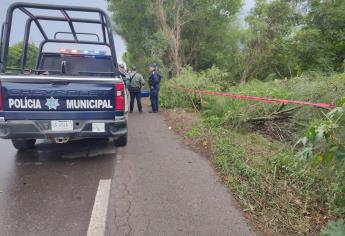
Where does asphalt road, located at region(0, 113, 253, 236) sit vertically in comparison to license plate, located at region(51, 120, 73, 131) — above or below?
below

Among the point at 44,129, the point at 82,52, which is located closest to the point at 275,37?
the point at 82,52

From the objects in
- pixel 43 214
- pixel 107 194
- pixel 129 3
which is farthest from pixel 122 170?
pixel 129 3

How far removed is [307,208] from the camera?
392cm

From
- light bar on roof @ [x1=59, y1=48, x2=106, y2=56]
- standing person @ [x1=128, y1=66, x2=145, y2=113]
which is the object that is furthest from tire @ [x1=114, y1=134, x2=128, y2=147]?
standing person @ [x1=128, y1=66, x2=145, y2=113]

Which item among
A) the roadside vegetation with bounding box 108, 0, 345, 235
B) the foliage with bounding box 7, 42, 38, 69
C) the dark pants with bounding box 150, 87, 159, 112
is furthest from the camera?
the dark pants with bounding box 150, 87, 159, 112

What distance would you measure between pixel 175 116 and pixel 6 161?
215 inches

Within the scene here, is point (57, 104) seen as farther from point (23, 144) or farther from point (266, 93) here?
point (266, 93)

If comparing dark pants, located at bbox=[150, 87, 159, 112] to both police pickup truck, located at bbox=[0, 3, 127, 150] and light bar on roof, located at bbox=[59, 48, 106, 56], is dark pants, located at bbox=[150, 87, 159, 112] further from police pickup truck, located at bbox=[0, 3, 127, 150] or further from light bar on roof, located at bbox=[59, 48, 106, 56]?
police pickup truck, located at bbox=[0, 3, 127, 150]

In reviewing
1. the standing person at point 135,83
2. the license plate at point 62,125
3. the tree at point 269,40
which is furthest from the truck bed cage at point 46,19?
the tree at point 269,40

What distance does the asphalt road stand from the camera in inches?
145

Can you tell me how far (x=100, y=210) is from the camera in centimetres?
403

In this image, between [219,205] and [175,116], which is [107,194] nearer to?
[219,205]

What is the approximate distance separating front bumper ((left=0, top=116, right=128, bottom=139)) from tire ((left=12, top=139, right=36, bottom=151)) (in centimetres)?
118

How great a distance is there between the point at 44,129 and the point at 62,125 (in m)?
0.28
